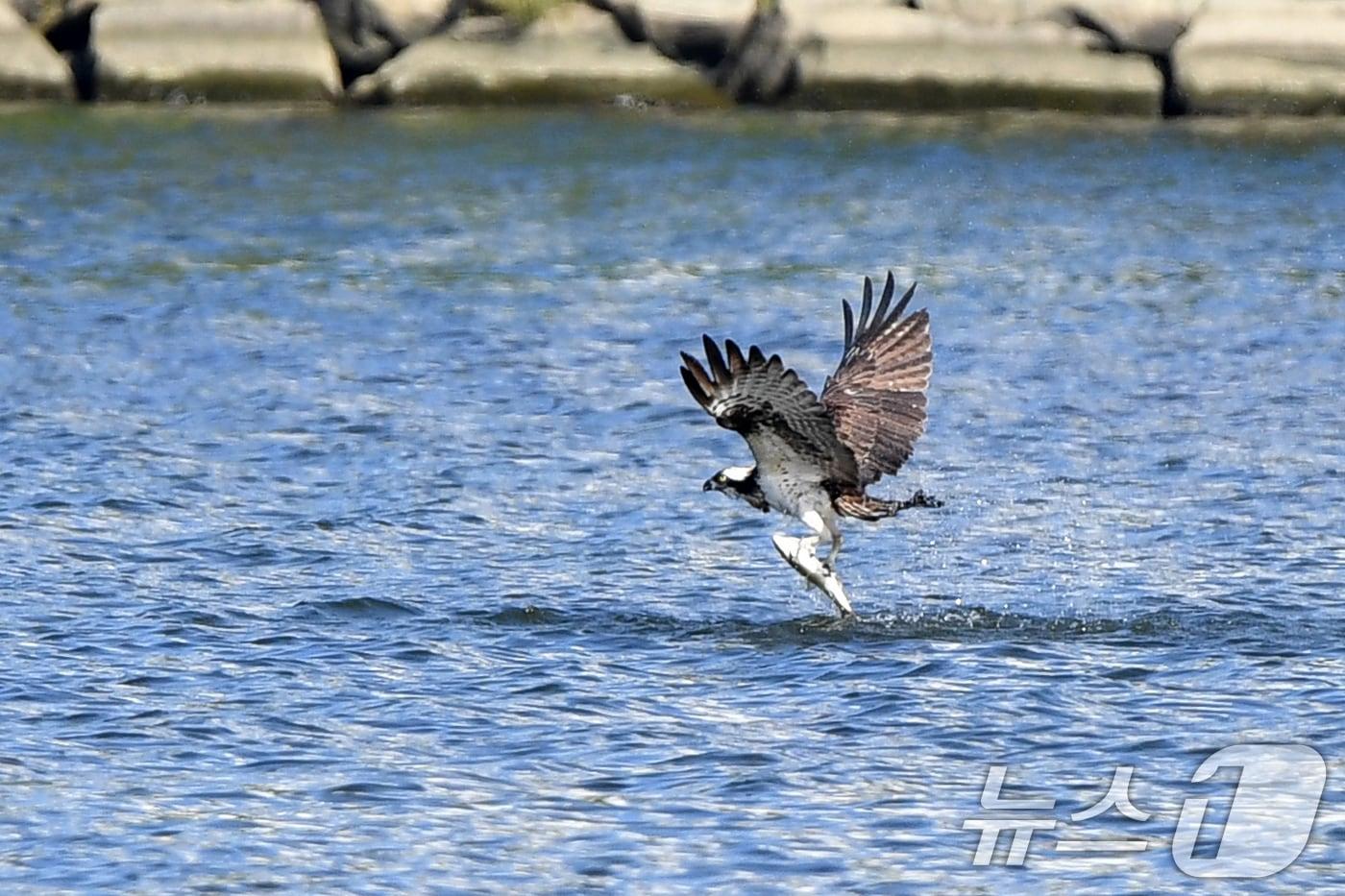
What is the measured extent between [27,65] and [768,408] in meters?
19.8

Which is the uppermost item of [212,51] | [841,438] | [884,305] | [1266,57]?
[1266,57]

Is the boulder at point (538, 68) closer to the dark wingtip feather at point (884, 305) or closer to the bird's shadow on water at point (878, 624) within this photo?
the dark wingtip feather at point (884, 305)

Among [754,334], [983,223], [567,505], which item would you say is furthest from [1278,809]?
[983,223]

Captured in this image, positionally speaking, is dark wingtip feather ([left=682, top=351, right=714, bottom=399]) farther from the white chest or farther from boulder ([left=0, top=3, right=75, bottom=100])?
boulder ([left=0, top=3, right=75, bottom=100])

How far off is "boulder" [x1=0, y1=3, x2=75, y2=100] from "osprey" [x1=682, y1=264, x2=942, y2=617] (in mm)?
18485

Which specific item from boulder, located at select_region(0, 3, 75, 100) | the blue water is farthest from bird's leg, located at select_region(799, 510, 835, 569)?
boulder, located at select_region(0, 3, 75, 100)

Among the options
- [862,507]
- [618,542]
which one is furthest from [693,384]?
[618,542]

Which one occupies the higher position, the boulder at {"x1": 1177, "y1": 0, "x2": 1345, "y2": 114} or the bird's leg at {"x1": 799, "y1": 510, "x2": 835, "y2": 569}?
the boulder at {"x1": 1177, "y1": 0, "x2": 1345, "y2": 114}

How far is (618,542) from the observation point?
1109 cm

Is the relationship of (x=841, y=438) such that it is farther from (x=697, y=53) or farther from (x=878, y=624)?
(x=697, y=53)

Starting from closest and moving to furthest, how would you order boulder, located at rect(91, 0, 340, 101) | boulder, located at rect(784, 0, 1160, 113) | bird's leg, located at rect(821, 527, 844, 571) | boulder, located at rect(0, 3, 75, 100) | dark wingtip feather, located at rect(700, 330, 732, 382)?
1. dark wingtip feather, located at rect(700, 330, 732, 382)
2. bird's leg, located at rect(821, 527, 844, 571)
3. boulder, located at rect(784, 0, 1160, 113)
4. boulder, located at rect(91, 0, 340, 101)
5. boulder, located at rect(0, 3, 75, 100)

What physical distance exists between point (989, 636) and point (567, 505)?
2788mm

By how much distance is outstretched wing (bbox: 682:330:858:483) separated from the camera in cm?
823

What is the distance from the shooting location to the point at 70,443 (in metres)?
12.9
